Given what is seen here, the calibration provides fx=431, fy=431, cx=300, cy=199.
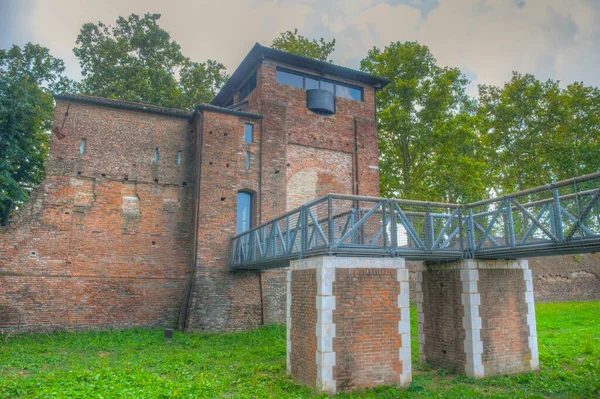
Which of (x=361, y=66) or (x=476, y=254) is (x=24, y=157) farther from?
(x=361, y=66)

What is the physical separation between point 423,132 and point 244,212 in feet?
36.0

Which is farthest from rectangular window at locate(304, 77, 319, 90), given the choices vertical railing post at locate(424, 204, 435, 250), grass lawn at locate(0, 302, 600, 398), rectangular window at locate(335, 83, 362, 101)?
vertical railing post at locate(424, 204, 435, 250)

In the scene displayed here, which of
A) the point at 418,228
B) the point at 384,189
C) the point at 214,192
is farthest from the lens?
the point at 384,189

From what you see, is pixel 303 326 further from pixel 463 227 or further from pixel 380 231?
pixel 463 227

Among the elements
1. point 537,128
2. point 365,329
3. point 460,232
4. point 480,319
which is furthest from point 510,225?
point 537,128

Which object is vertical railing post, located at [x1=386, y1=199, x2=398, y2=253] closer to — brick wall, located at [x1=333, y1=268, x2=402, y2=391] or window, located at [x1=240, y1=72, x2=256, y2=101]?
brick wall, located at [x1=333, y1=268, x2=402, y2=391]

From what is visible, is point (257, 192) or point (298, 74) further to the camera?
point (298, 74)

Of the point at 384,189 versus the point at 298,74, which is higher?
the point at 298,74

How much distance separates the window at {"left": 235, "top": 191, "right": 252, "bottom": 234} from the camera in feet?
51.9

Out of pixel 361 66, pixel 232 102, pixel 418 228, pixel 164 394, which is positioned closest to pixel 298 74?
pixel 232 102

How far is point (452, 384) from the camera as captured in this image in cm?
831

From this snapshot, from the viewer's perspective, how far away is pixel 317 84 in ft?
58.3

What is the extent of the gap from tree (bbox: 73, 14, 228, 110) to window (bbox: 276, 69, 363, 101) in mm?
6807

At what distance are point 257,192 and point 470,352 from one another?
931 cm
